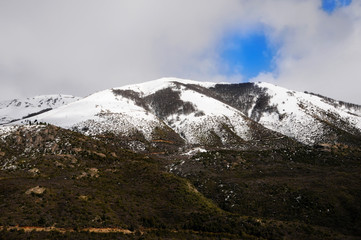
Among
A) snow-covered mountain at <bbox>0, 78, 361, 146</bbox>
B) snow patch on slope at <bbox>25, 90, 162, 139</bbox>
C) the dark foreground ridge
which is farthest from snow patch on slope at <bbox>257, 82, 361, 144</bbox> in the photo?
snow patch on slope at <bbox>25, 90, 162, 139</bbox>

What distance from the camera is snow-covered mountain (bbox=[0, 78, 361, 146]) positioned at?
265 feet

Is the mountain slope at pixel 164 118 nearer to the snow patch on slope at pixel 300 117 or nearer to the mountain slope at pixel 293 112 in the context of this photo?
the snow patch on slope at pixel 300 117

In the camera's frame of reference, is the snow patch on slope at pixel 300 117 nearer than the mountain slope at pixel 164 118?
No

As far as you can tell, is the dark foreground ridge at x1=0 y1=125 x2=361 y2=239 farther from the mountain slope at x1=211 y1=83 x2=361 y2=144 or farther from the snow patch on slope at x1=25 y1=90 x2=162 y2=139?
the mountain slope at x1=211 y1=83 x2=361 y2=144

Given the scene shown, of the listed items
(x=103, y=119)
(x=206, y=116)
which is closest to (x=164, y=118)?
(x=206, y=116)

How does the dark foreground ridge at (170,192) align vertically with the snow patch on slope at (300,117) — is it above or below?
below

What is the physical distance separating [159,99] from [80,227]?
10880 centimetres

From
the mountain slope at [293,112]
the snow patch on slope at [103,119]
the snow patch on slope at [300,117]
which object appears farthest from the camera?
the snow patch on slope at [300,117]

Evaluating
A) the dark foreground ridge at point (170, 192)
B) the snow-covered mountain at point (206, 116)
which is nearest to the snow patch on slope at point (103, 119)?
the snow-covered mountain at point (206, 116)

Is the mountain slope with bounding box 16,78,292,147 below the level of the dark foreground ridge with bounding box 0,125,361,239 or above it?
above

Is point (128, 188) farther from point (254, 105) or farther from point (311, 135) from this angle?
point (254, 105)

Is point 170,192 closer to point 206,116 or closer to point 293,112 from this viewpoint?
point 206,116

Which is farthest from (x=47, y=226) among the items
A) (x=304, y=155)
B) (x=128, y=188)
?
(x=304, y=155)

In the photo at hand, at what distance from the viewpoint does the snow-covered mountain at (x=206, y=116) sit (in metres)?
80.6
